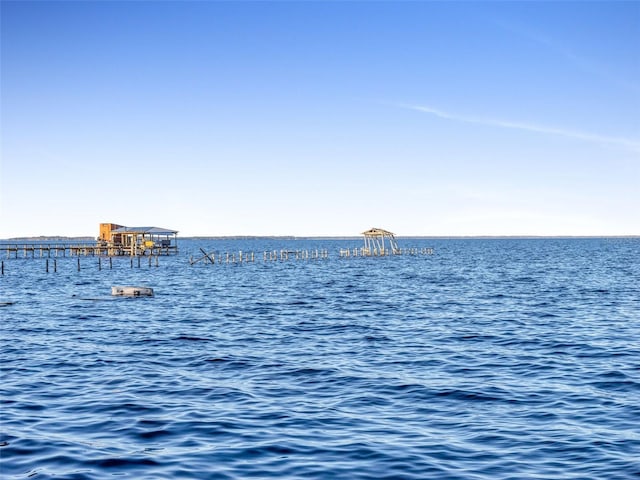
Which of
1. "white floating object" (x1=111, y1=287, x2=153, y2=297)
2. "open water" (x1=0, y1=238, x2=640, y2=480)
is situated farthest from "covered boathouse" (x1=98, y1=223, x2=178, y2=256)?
"open water" (x1=0, y1=238, x2=640, y2=480)

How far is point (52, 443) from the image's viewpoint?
37.9ft

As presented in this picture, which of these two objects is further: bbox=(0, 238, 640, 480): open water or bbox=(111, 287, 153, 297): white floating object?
bbox=(111, 287, 153, 297): white floating object

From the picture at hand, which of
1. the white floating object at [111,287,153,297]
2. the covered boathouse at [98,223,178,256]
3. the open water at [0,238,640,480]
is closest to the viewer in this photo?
the open water at [0,238,640,480]

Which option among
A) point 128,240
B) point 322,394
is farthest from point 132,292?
point 128,240

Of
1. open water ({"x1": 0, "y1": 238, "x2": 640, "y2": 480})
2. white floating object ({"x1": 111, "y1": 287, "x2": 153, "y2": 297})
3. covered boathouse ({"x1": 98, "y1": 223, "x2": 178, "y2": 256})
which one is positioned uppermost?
covered boathouse ({"x1": 98, "y1": 223, "x2": 178, "y2": 256})

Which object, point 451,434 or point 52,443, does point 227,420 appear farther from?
point 451,434

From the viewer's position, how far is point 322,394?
1509 cm

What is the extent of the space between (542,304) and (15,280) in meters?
45.2

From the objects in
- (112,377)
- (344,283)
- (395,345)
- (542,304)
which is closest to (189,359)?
(112,377)

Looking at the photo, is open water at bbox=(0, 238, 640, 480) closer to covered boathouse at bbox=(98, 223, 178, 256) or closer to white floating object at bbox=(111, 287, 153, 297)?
white floating object at bbox=(111, 287, 153, 297)

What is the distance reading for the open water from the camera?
1055 centimetres

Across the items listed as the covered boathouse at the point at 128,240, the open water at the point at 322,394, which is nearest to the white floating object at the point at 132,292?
the open water at the point at 322,394

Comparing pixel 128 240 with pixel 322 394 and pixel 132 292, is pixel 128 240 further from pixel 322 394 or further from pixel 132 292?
pixel 322 394

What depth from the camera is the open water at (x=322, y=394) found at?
10555 millimetres
